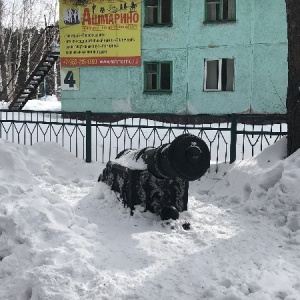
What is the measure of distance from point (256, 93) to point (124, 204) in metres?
10.8

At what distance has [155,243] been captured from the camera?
389cm

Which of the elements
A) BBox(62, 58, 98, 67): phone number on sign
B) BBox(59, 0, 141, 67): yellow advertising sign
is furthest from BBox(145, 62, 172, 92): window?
BBox(62, 58, 98, 67): phone number on sign

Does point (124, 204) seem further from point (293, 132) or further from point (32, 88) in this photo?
point (32, 88)

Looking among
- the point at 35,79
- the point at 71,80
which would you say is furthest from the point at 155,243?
the point at 35,79

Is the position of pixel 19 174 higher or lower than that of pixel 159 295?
higher

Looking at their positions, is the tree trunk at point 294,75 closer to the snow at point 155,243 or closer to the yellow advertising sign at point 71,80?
the snow at point 155,243

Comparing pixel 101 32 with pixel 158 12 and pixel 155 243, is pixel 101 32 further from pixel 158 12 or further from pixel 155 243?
pixel 155 243

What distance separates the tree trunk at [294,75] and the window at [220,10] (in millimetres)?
9635

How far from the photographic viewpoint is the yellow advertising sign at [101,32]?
49.4 feet

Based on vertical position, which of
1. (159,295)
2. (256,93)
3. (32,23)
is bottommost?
(159,295)

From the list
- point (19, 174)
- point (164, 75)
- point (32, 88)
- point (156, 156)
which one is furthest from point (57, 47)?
point (156, 156)

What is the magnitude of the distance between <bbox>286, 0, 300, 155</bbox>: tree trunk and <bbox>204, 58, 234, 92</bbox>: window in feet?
30.9

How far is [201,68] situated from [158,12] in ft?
9.13

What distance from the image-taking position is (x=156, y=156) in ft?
14.1
